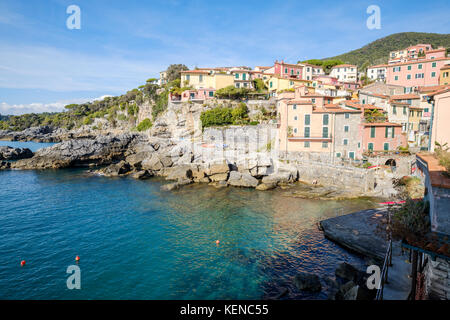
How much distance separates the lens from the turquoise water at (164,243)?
13.5 metres

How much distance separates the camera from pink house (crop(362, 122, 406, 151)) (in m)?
31.9

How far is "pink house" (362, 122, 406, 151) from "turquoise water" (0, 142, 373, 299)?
11529 millimetres

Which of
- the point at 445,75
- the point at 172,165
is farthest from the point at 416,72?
the point at 172,165

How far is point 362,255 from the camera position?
50.3 feet

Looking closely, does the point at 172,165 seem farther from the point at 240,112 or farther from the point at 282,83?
the point at 282,83

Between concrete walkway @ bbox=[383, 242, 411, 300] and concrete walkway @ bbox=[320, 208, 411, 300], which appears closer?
concrete walkway @ bbox=[383, 242, 411, 300]

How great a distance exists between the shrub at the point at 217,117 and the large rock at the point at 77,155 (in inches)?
774

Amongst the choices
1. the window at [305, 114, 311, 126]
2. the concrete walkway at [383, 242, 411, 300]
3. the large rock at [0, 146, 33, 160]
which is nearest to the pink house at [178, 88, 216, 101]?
the window at [305, 114, 311, 126]

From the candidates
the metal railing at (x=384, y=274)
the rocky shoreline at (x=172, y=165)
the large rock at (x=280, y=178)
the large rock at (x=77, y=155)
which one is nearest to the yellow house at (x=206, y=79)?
the rocky shoreline at (x=172, y=165)

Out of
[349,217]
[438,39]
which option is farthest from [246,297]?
[438,39]

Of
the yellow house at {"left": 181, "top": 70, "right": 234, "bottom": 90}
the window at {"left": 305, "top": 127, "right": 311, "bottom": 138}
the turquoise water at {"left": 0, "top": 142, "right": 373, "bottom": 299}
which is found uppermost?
the yellow house at {"left": 181, "top": 70, "right": 234, "bottom": 90}

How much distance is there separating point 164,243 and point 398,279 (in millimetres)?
14118

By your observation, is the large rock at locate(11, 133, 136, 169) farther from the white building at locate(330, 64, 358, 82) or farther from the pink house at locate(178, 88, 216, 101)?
the white building at locate(330, 64, 358, 82)
